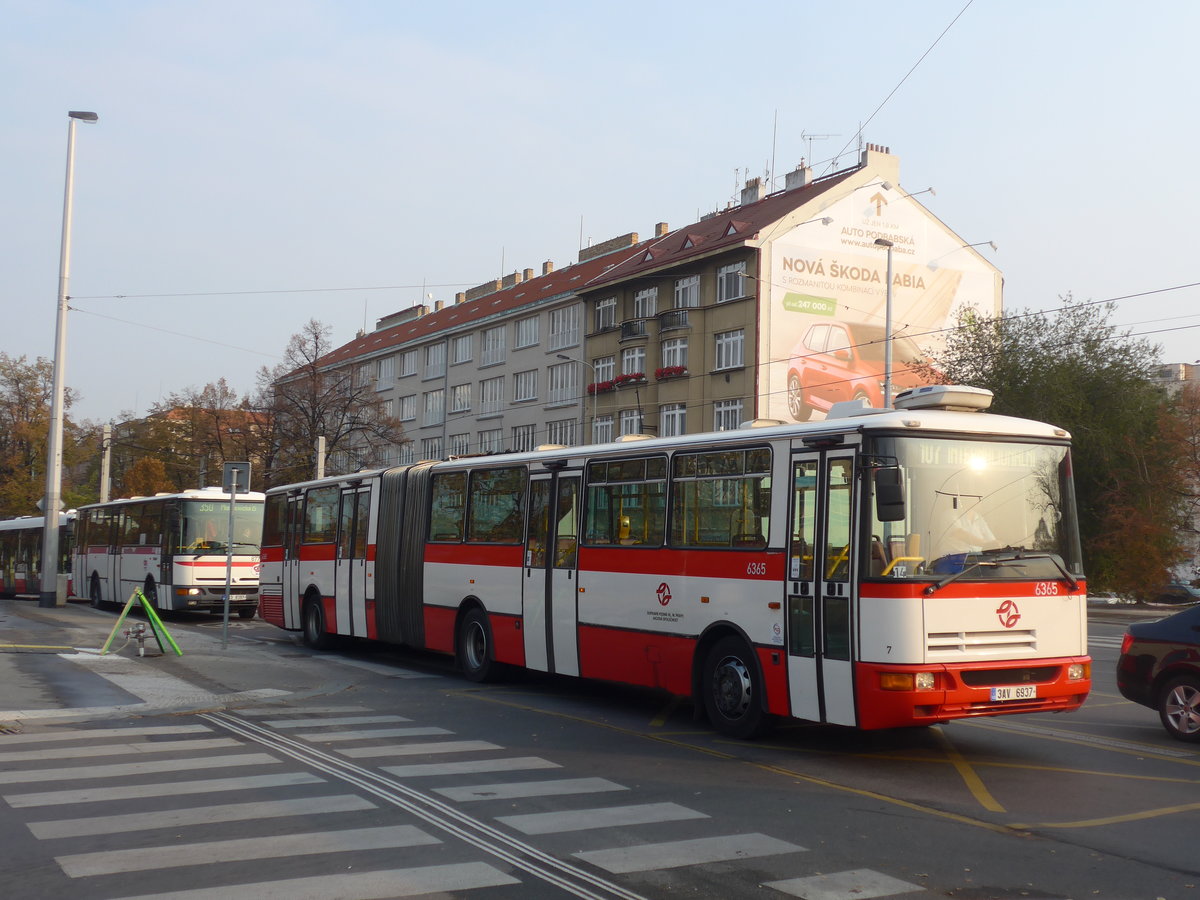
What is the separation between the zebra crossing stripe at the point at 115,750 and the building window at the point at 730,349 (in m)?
40.1

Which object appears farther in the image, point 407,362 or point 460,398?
point 407,362

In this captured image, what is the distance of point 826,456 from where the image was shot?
1049 centimetres

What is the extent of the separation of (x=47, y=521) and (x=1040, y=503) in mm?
28654

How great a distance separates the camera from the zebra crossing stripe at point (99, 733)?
11.0m

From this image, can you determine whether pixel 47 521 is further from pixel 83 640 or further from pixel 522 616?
pixel 522 616

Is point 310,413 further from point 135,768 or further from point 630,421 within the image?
point 135,768

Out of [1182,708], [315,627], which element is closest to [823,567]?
[1182,708]

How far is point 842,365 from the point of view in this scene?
50.9 m

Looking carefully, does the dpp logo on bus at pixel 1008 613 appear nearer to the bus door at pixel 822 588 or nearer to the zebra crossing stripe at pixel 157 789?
the bus door at pixel 822 588

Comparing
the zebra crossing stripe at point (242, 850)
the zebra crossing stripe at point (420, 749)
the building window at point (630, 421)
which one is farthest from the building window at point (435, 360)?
the zebra crossing stripe at point (242, 850)

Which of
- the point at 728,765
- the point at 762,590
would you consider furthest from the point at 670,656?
the point at 728,765

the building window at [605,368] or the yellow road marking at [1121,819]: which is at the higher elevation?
the building window at [605,368]

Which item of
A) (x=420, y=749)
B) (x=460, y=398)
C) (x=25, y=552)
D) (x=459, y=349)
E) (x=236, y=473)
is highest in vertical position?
(x=459, y=349)

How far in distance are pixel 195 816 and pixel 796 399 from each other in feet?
142
